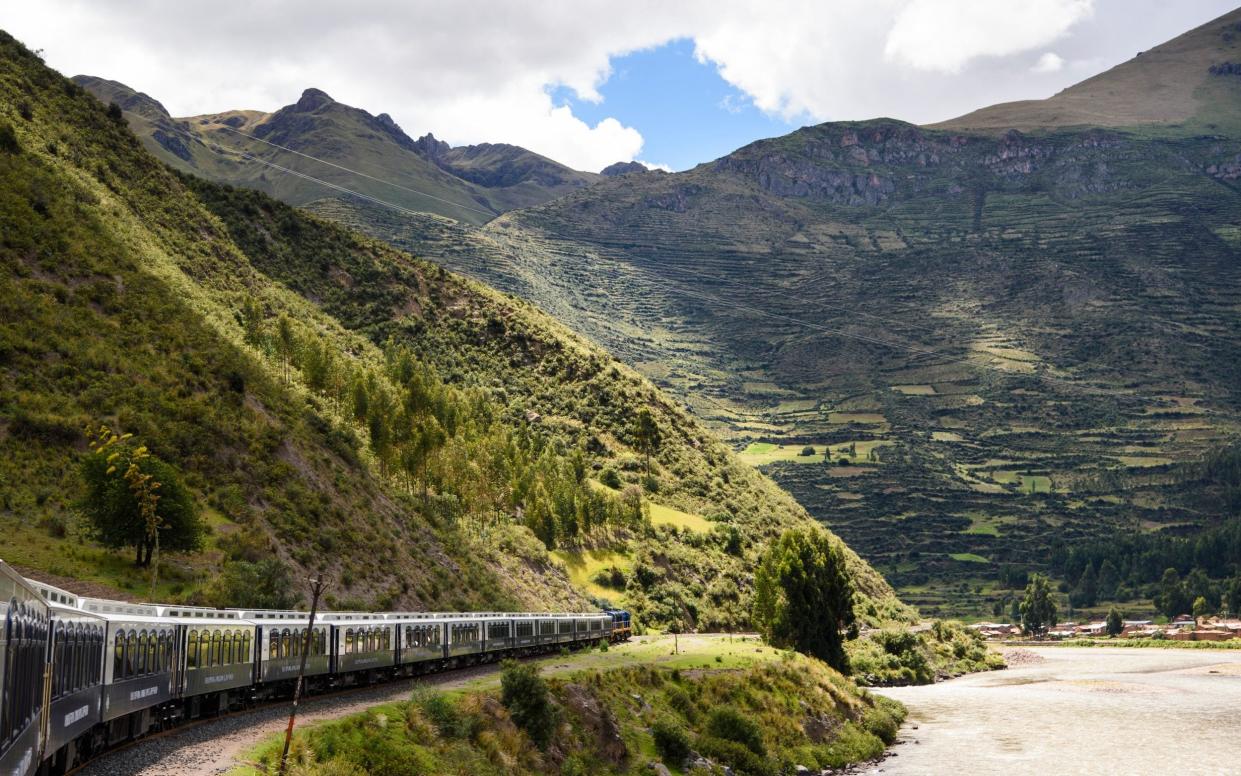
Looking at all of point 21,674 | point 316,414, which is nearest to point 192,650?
point 21,674

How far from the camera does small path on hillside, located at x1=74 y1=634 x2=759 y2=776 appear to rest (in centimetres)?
2134

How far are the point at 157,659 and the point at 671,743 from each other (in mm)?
24443

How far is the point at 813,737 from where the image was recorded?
55.7 metres

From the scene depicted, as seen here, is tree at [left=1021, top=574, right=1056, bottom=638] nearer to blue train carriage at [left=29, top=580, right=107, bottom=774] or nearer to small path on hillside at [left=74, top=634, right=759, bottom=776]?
small path on hillside at [left=74, top=634, right=759, bottom=776]

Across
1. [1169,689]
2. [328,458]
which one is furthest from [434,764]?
[1169,689]

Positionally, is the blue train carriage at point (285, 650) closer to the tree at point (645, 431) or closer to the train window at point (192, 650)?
the train window at point (192, 650)

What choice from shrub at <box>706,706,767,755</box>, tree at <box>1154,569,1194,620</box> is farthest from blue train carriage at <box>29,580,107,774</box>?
tree at <box>1154,569,1194,620</box>

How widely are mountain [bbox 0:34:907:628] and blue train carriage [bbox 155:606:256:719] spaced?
670 inches

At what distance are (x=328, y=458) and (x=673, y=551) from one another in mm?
42739

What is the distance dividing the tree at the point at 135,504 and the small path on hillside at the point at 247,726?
13577 millimetres

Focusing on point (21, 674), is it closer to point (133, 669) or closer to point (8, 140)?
point (133, 669)

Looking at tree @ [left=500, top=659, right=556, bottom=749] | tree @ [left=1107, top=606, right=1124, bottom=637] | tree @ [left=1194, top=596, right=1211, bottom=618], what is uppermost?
tree @ [left=500, top=659, right=556, bottom=749]

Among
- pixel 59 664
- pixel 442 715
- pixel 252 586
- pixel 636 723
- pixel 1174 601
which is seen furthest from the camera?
pixel 1174 601

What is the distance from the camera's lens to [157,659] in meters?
24.2
